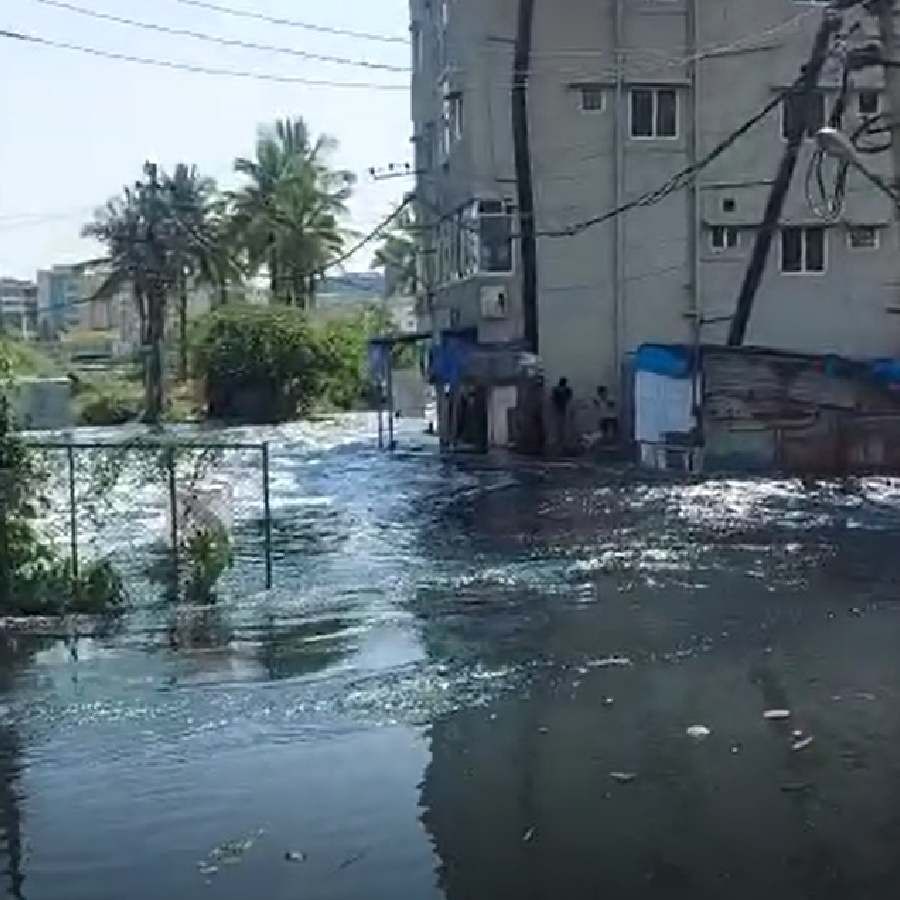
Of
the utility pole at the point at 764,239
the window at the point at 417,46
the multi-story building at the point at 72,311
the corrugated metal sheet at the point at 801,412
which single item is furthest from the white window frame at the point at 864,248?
the multi-story building at the point at 72,311

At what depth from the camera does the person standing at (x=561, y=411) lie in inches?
1462

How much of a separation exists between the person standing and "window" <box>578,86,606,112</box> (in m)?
6.41

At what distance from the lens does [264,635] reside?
1412 centimetres

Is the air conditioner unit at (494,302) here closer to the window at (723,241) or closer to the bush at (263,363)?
the window at (723,241)

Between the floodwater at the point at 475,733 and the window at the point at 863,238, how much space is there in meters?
19.3

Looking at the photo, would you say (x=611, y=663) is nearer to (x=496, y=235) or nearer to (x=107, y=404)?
(x=496, y=235)

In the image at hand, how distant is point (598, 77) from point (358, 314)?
3600 centimetres

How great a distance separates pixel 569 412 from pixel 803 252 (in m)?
6.90

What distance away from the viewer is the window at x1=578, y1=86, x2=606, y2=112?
121 feet

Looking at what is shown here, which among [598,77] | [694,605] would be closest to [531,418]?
[598,77]

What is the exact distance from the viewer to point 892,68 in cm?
1655

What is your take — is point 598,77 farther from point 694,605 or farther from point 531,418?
point 694,605

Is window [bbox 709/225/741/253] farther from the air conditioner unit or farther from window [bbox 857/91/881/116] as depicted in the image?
the air conditioner unit

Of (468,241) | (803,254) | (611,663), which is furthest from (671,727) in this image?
(803,254)
